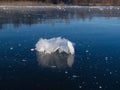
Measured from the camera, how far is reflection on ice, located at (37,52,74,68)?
9086mm

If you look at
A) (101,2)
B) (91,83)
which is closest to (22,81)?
(91,83)

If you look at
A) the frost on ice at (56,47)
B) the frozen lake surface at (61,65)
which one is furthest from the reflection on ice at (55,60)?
the frost on ice at (56,47)

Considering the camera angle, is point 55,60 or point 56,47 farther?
point 56,47

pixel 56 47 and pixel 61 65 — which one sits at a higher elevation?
pixel 56 47

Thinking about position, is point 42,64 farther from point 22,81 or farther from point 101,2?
point 101,2

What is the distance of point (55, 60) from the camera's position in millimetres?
9586

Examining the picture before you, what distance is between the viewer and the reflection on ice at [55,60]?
9.09m

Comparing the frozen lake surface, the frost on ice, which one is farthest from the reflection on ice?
the frost on ice

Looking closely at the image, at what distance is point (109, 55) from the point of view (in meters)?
10.3

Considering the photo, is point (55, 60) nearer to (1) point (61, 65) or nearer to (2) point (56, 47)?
(1) point (61, 65)

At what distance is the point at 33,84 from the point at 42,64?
1721 mm

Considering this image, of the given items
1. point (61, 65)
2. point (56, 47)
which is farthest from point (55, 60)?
point (56, 47)

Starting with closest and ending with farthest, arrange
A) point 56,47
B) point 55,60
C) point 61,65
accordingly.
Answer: point 61,65
point 55,60
point 56,47

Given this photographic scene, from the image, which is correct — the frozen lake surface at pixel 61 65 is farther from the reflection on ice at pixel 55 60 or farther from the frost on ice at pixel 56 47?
the frost on ice at pixel 56 47
